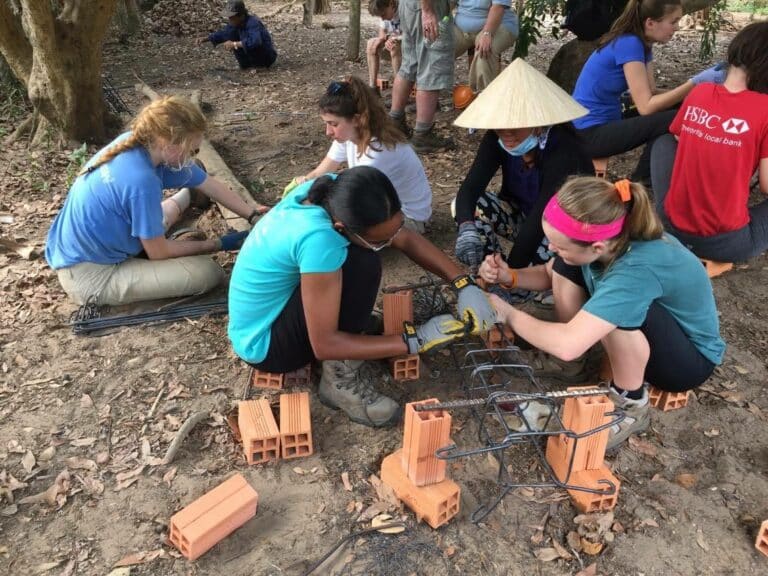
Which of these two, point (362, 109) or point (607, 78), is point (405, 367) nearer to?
point (362, 109)

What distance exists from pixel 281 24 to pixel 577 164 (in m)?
11.0

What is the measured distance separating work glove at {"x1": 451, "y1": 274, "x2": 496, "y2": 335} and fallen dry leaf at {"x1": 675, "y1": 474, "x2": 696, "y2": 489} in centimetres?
98

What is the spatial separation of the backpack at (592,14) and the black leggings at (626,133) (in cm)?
172

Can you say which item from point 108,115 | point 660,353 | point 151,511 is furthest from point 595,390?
point 108,115

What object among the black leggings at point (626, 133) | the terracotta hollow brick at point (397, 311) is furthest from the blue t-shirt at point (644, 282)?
the black leggings at point (626, 133)

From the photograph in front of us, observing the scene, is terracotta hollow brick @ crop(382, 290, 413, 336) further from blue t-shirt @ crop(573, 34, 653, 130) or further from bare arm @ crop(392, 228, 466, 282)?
blue t-shirt @ crop(573, 34, 653, 130)

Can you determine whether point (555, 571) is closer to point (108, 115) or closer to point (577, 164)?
point (577, 164)

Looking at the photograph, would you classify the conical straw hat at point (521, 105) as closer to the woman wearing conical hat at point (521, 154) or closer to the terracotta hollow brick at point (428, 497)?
the woman wearing conical hat at point (521, 154)

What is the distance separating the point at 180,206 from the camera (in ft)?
14.2

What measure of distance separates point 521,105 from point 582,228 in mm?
1069

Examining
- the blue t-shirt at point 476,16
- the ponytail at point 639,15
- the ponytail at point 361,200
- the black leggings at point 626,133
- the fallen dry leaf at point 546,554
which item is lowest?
the fallen dry leaf at point 546,554

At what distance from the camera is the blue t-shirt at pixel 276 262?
→ 2.31 meters

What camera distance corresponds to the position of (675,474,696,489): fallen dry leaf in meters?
2.55

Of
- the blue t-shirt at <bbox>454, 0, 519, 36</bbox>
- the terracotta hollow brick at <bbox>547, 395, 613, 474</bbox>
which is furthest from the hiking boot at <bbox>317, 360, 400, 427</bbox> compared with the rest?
the blue t-shirt at <bbox>454, 0, 519, 36</bbox>
